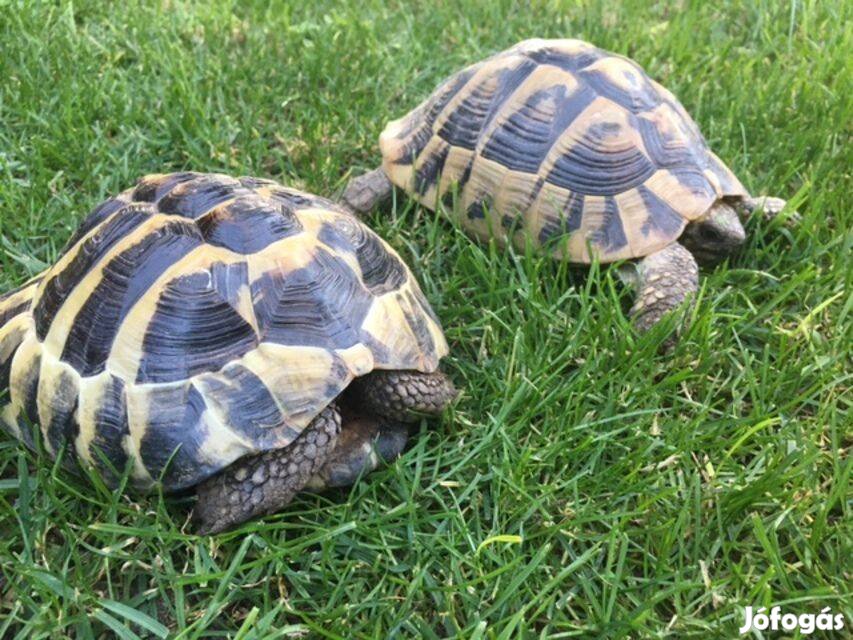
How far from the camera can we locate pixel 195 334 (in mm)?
1977

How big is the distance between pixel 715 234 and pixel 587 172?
0.52 metres

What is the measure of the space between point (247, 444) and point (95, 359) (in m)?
0.46

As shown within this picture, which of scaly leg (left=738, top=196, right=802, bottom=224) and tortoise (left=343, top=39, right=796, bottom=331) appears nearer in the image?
tortoise (left=343, top=39, right=796, bottom=331)

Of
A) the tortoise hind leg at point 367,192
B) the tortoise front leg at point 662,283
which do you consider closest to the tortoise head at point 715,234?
the tortoise front leg at point 662,283

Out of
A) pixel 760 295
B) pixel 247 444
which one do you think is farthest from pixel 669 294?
pixel 247 444

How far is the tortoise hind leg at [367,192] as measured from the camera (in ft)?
10.2

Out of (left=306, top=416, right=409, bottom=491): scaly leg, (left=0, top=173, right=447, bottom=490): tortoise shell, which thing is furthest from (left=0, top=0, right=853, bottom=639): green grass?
(left=0, top=173, right=447, bottom=490): tortoise shell

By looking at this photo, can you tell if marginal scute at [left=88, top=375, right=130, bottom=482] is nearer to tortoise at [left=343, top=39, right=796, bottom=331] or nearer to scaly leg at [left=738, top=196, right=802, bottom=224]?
tortoise at [left=343, top=39, right=796, bottom=331]

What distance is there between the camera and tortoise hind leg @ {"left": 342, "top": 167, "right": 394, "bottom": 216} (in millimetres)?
3111

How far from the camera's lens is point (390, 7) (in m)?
4.53

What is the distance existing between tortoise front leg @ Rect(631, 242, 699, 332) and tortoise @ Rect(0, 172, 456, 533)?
2.73 feet

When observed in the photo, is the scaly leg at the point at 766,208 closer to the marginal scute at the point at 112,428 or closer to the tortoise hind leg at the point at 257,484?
the tortoise hind leg at the point at 257,484

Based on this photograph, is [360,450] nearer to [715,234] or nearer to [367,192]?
[367,192]

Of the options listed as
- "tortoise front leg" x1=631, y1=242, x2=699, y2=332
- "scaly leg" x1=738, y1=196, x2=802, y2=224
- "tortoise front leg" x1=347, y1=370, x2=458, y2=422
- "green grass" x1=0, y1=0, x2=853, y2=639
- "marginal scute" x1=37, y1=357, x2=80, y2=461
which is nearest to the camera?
"green grass" x1=0, y1=0, x2=853, y2=639
